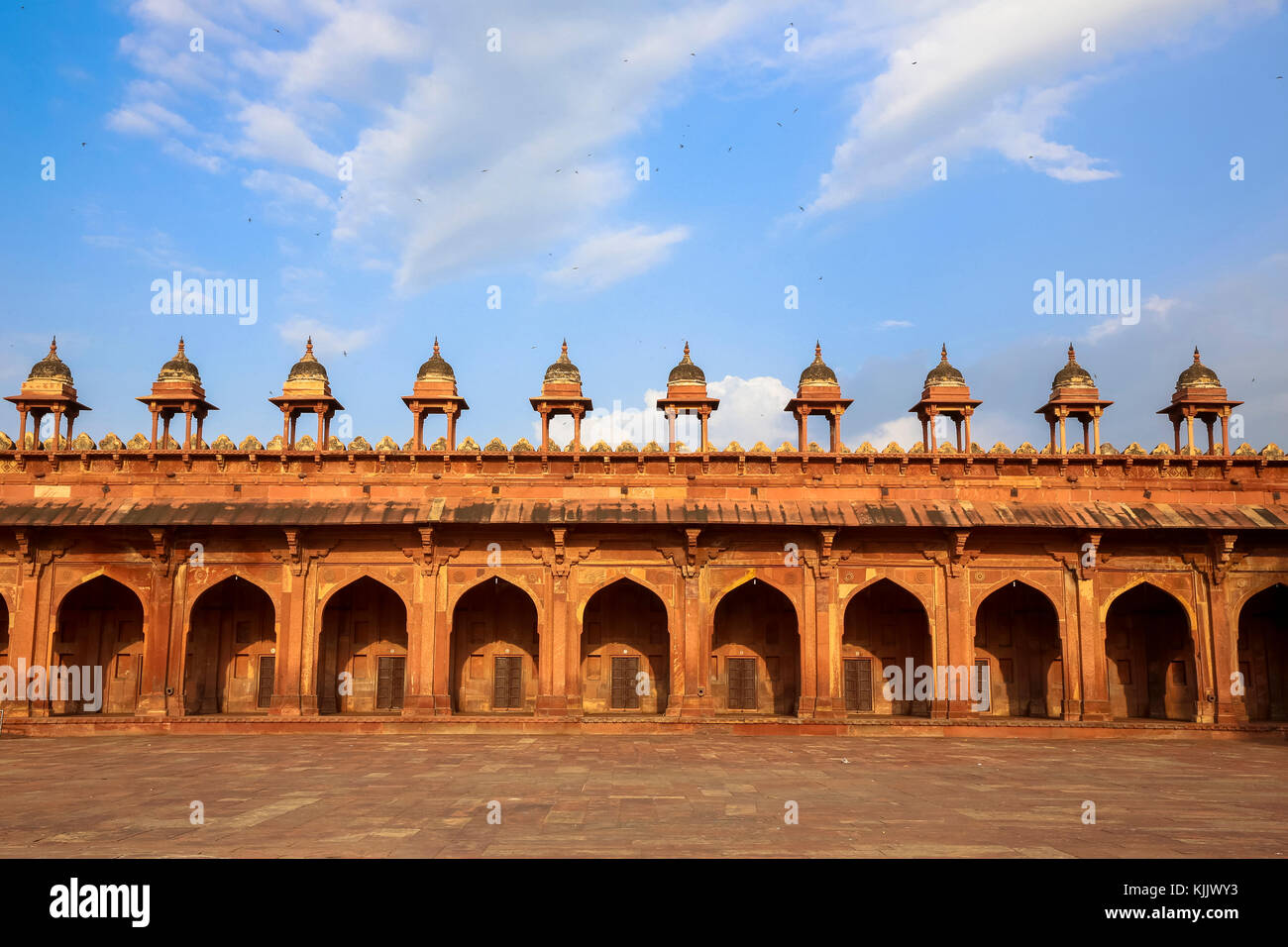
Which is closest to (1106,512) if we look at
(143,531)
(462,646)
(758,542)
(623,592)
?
(758,542)

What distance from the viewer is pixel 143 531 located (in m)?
26.3

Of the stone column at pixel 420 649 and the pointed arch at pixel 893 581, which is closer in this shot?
the stone column at pixel 420 649

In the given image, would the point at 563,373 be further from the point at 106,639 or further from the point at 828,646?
the point at 106,639

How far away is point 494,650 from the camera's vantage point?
2830cm

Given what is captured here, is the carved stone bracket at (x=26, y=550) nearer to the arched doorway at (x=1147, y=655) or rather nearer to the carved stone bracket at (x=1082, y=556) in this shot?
the carved stone bracket at (x=1082, y=556)

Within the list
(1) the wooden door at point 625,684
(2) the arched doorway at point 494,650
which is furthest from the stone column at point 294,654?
(1) the wooden door at point 625,684

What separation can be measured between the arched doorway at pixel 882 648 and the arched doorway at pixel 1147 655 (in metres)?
5.56

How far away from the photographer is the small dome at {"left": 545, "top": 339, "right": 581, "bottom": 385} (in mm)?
27969

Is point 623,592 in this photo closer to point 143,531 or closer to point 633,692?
point 633,692

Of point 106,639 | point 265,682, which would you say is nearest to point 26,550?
point 106,639

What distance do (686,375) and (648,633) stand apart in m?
7.67

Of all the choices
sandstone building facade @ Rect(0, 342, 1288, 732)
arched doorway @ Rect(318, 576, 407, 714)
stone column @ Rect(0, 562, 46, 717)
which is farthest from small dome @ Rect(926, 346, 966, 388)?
stone column @ Rect(0, 562, 46, 717)

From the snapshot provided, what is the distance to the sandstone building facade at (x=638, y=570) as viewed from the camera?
25766 millimetres
